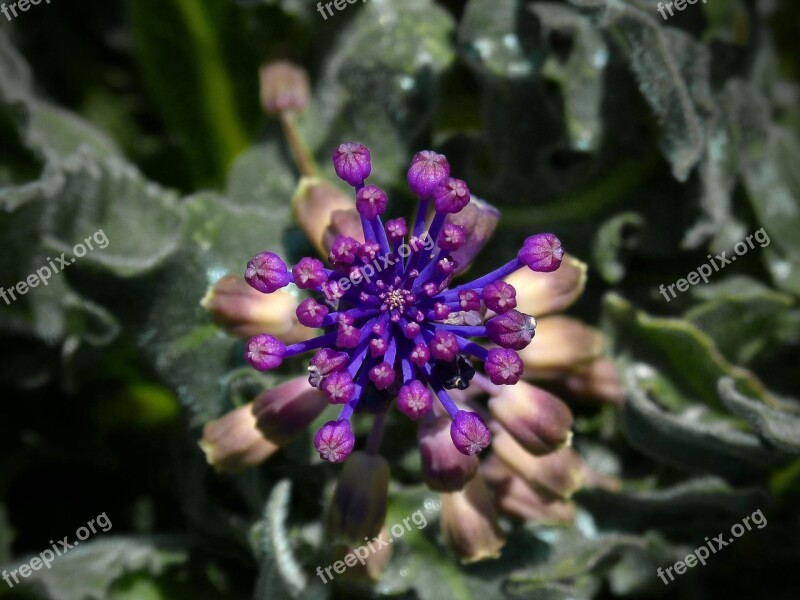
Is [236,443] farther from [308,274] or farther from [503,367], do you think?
[503,367]

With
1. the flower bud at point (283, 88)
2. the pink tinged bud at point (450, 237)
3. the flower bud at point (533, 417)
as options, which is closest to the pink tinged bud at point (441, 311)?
the pink tinged bud at point (450, 237)

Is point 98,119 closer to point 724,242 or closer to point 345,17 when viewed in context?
point 345,17

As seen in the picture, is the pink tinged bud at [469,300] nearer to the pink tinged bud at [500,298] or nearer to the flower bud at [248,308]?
the pink tinged bud at [500,298]

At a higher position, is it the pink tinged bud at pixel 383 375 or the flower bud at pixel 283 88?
the flower bud at pixel 283 88

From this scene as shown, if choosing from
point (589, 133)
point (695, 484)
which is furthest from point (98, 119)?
point (695, 484)

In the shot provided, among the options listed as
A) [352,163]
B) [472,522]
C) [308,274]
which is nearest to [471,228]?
[352,163]

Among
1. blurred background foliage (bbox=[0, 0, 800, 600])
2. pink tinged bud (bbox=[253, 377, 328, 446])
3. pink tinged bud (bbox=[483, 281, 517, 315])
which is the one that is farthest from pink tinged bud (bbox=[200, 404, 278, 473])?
pink tinged bud (bbox=[483, 281, 517, 315])
